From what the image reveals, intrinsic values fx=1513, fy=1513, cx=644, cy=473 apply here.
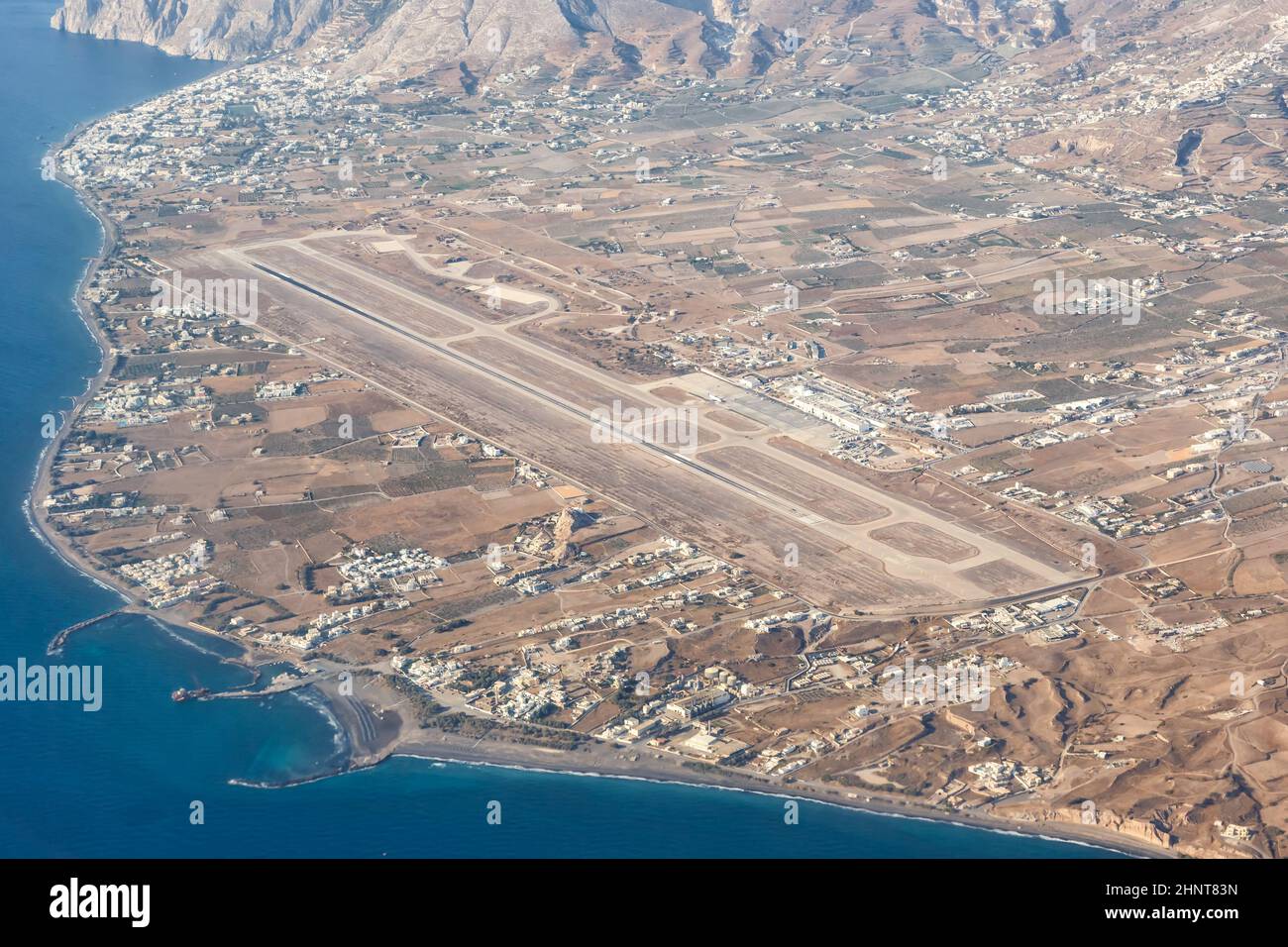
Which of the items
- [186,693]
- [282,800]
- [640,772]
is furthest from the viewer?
[186,693]

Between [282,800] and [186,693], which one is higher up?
[186,693]

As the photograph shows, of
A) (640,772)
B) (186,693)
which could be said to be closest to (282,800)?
(186,693)

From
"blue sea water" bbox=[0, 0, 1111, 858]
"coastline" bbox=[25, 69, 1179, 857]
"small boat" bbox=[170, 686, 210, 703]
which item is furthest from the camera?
"small boat" bbox=[170, 686, 210, 703]

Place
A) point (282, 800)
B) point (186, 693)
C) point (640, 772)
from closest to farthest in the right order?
point (282, 800), point (640, 772), point (186, 693)

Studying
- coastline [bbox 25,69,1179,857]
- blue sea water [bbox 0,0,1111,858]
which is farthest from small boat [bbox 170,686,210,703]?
coastline [bbox 25,69,1179,857]

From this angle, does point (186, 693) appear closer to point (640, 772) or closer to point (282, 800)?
point (282, 800)

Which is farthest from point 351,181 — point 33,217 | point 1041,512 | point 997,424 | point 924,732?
point 924,732

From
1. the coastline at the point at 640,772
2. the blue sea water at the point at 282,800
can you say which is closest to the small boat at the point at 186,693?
the blue sea water at the point at 282,800

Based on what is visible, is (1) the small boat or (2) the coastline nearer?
(2) the coastline

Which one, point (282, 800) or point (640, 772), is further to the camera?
point (640, 772)

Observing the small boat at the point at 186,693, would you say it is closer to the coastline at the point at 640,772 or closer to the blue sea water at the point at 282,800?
the blue sea water at the point at 282,800

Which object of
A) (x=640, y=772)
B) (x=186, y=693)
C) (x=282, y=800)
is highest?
(x=186, y=693)

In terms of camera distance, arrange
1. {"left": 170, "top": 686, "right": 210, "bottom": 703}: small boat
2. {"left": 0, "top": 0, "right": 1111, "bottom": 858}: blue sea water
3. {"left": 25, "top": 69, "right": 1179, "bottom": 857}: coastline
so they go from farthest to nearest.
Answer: {"left": 170, "top": 686, "right": 210, "bottom": 703}: small boat, {"left": 25, "top": 69, "right": 1179, "bottom": 857}: coastline, {"left": 0, "top": 0, "right": 1111, "bottom": 858}: blue sea water

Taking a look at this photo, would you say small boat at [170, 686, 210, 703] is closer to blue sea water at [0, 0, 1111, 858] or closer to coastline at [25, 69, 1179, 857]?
blue sea water at [0, 0, 1111, 858]
